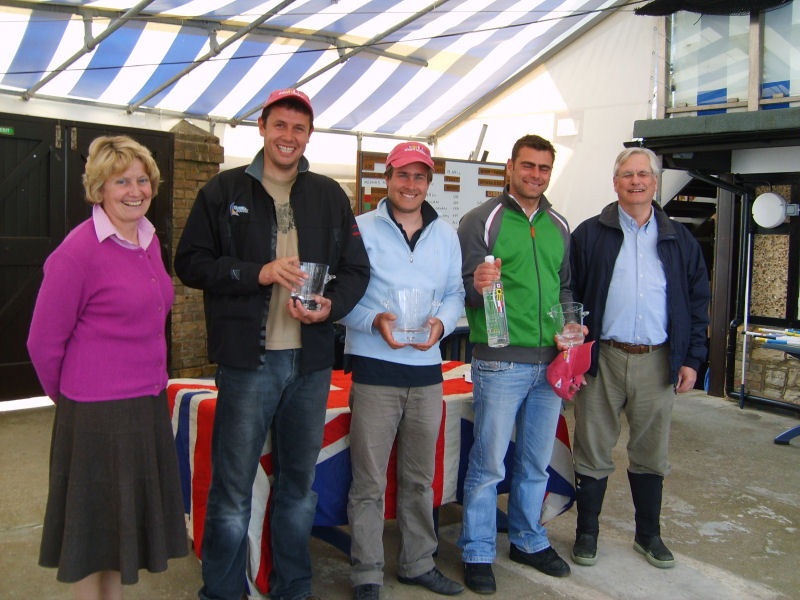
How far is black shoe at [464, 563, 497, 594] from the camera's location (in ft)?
10.3

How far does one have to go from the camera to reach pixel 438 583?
122 inches

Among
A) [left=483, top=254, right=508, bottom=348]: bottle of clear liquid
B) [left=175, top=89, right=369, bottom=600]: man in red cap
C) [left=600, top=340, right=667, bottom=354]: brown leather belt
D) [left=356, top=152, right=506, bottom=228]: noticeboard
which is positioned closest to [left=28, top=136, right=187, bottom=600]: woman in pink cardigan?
[left=175, top=89, right=369, bottom=600]: man in red cap

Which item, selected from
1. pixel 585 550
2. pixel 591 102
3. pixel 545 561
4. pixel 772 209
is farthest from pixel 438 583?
pixel 591 102

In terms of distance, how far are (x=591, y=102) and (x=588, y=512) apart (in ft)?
23.8

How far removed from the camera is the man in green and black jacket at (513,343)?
317 centimetres

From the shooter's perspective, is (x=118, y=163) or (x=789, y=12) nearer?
(x=118, y=163)

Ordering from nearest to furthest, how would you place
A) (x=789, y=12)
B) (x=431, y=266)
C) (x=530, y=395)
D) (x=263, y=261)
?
(x=263, y=261)
(x=431, y=266)
(x=530, y=395)
(x=789, y=12)

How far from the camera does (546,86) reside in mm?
10445

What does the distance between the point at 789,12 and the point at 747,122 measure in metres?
2.67

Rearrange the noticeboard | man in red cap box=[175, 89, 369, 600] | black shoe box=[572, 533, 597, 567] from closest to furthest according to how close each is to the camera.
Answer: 1. man in red cap box=[175, 89, 369, 600]
2. black shoe box=[572, 533, 597, 567]
3. the noticeboard

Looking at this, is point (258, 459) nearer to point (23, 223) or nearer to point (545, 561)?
point (545, 561)

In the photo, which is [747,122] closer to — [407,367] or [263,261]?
[407,367]

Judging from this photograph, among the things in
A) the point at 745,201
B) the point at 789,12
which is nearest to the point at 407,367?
the point at 745,201

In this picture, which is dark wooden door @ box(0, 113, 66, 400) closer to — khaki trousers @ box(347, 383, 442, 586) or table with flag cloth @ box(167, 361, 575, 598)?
table with flag cloth @ box(167, 361, 575, 598)
